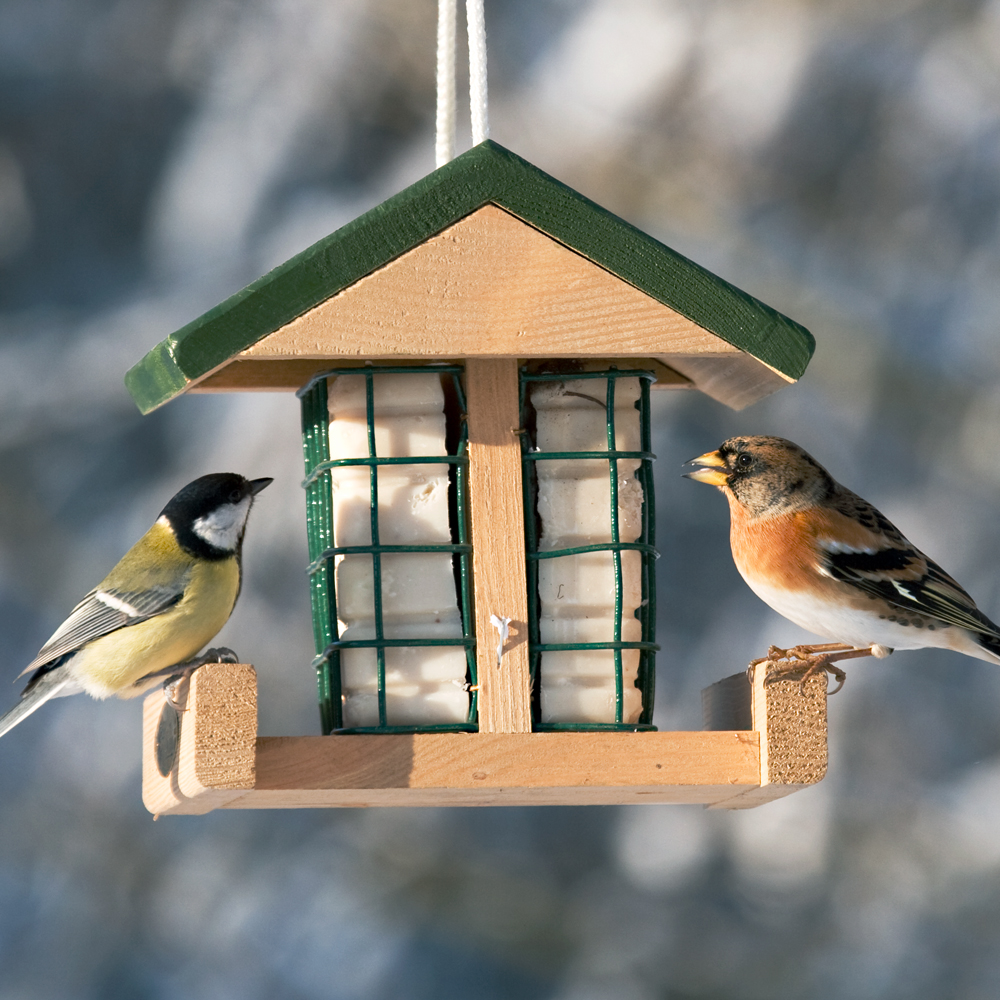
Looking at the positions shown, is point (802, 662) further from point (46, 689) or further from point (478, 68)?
point (46, 689)

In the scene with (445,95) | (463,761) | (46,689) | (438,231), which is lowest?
(463,761)

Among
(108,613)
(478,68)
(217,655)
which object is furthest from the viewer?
(108,613)

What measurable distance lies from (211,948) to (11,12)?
384 cm

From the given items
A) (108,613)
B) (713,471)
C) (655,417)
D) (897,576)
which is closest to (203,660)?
(108,613)

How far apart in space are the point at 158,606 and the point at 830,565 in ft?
5.08

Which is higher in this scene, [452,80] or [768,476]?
[452,80]

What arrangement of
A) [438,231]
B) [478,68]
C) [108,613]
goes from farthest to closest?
[108,613] → [478,68] → [438,231]

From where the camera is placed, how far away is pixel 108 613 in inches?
148

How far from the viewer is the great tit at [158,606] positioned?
3.67m

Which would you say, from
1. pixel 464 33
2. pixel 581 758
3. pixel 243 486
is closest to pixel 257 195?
pixel 464 33

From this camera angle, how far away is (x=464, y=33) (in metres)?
7.71

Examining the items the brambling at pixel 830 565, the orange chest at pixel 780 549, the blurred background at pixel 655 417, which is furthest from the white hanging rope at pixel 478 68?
the blurred background at pixel 655 417

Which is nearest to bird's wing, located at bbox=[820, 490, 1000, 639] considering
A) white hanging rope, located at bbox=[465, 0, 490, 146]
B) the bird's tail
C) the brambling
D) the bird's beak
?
the brambling

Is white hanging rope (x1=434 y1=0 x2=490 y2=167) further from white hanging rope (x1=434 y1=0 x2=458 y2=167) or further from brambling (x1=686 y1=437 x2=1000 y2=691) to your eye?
brambling (x1=686 y1=437 x2=1000 y2=691)
